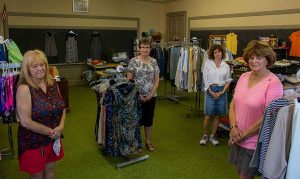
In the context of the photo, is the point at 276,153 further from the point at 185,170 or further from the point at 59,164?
the point at 59,164

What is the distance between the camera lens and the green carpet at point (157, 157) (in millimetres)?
3109

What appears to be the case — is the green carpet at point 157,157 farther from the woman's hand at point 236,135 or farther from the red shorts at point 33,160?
the woman's hand at point 236,135

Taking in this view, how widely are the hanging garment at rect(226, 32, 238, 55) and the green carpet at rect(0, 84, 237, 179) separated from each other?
112 inches

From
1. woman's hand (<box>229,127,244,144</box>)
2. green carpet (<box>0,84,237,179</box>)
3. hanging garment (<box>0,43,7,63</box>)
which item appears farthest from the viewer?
green carpet (<box>0,84,237,179</box>)

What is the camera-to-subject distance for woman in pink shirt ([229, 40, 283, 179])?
182 centimetres

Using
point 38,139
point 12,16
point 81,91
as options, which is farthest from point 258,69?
point 12,16

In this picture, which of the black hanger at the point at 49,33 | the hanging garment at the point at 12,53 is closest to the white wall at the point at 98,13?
the black hanger at the point at 49,33

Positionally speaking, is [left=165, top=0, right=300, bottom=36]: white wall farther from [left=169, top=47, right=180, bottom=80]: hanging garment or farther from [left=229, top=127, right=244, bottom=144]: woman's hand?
[left=229, top=127, right=244, bottom=144]: woman's hand

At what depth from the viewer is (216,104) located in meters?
3.71

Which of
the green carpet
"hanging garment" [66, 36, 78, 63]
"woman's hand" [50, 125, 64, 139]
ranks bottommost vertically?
the green carpet

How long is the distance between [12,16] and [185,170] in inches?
245

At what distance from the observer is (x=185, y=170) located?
320 cm

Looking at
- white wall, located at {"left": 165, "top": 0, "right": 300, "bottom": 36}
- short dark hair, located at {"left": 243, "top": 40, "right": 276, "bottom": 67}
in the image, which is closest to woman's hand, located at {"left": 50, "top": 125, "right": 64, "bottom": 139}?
short dark hair, located at {"left": 243, "top": 40, "right": 276, "bottom": 67}

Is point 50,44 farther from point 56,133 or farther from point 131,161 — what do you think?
point 56,133
